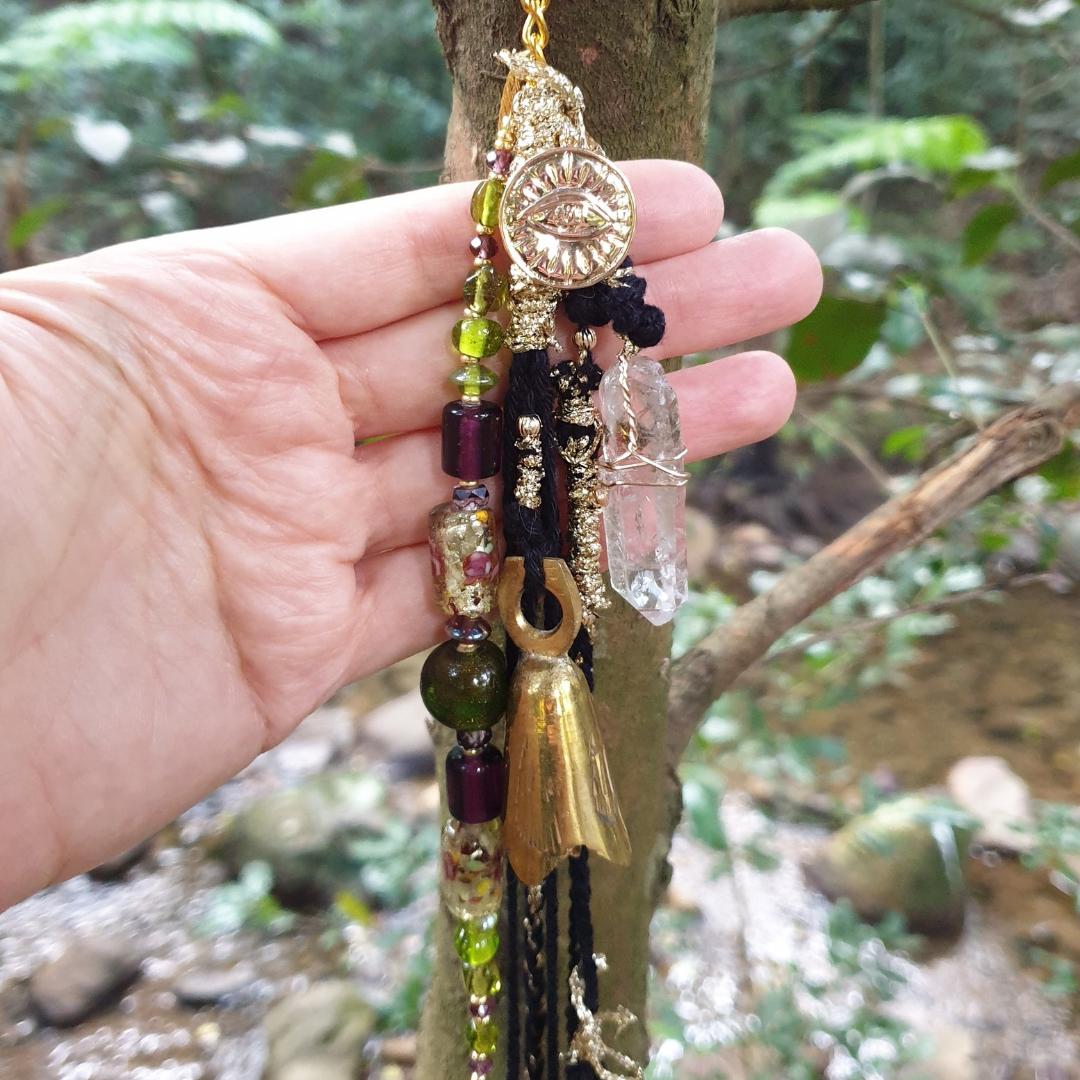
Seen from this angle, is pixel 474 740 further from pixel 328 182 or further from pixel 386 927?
pixel 328 182

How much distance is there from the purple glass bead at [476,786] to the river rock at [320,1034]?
72 centimetres

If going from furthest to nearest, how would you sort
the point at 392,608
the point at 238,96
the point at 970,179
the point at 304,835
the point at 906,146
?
the point at 238,96 < the point at 906,146 < the point at 304,835 < the point at 970,179 < the point at 392,608

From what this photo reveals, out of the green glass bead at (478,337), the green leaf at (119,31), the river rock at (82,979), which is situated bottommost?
the river rock at (82,979)

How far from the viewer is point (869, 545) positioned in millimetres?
1056

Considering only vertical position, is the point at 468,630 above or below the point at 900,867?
above

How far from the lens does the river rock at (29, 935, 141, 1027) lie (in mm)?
1357

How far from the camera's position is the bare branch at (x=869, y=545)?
998 millimetres

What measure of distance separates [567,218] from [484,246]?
8cm

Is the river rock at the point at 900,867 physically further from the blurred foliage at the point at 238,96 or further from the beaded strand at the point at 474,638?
the blurred foliage at the point at 238,96

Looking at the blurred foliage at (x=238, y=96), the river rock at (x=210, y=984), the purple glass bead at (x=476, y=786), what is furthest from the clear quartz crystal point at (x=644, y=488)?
the blurred foliage at (x=238, y=96)

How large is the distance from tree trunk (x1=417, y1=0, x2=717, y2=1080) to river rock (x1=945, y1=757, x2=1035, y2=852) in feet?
3.31

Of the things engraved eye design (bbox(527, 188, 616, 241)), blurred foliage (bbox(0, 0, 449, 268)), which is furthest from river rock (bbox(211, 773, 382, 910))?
blurred foliage (bbox(0, 0, 449, 268))

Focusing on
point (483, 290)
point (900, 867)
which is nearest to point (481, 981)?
point (483, 290)

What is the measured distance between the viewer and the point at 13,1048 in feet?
4.39
